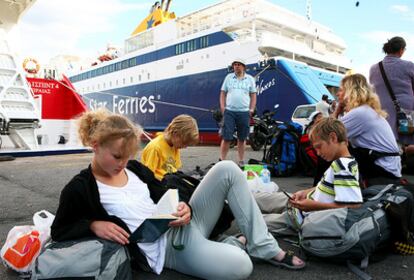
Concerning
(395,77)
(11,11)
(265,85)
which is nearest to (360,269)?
(395,77)

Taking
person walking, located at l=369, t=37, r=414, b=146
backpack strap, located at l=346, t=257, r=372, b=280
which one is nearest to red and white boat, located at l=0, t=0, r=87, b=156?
person walking, located at l=369, t=37, r=414, b=146

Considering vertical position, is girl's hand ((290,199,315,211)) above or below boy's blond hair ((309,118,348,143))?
below

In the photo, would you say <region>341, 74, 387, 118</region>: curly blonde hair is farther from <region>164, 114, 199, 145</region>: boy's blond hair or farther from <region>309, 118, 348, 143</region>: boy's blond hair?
<region>164, 114, 199, 145</region>: boy's blond hair

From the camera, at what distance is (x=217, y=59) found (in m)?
13.6

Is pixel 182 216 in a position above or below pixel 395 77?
below

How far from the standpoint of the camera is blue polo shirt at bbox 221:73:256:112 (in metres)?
4.94

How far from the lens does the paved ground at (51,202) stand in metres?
1.69

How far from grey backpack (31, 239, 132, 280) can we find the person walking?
3072 millimetres

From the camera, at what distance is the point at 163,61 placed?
16.2 m

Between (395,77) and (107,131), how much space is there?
300cm

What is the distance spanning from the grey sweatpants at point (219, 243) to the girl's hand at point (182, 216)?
2.3 inches

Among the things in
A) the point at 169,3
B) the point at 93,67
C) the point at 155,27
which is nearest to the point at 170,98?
the point at 155,27

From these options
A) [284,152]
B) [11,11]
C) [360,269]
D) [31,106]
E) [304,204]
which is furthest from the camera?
[11,11]

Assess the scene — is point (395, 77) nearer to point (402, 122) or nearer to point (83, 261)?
point (402, 122)
